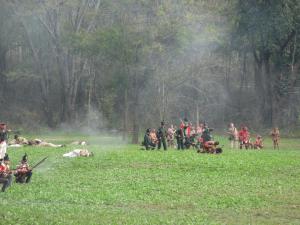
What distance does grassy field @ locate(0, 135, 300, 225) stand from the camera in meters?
17.3

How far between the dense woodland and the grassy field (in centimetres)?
1832

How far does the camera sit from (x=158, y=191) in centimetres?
2200

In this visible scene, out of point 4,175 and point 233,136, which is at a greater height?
point 233,136

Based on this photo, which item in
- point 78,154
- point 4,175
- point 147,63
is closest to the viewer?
point 4,175

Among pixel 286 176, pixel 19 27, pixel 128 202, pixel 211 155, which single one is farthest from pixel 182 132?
pixel 19 27

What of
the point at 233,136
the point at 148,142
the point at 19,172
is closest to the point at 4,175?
the point at 19,172

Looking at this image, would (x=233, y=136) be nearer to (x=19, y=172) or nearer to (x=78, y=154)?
(x=78, y=154)

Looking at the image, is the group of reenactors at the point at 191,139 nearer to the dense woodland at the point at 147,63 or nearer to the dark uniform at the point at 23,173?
the dense woodland at the point at 147,63

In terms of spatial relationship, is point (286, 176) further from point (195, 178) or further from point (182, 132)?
point (182, 132)

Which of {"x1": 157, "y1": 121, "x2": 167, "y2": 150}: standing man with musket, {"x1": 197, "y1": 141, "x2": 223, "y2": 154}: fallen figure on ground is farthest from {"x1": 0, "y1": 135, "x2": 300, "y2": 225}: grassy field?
{"x1": 157, "y1": 121, "x2": 167, "y2": 150}: standing man with musket

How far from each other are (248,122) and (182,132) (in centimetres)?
2916

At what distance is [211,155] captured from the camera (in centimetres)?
3528

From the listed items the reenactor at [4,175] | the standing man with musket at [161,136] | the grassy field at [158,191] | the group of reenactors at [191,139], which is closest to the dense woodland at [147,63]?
the group of reenactors at [191,139]

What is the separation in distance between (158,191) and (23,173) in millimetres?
4896
